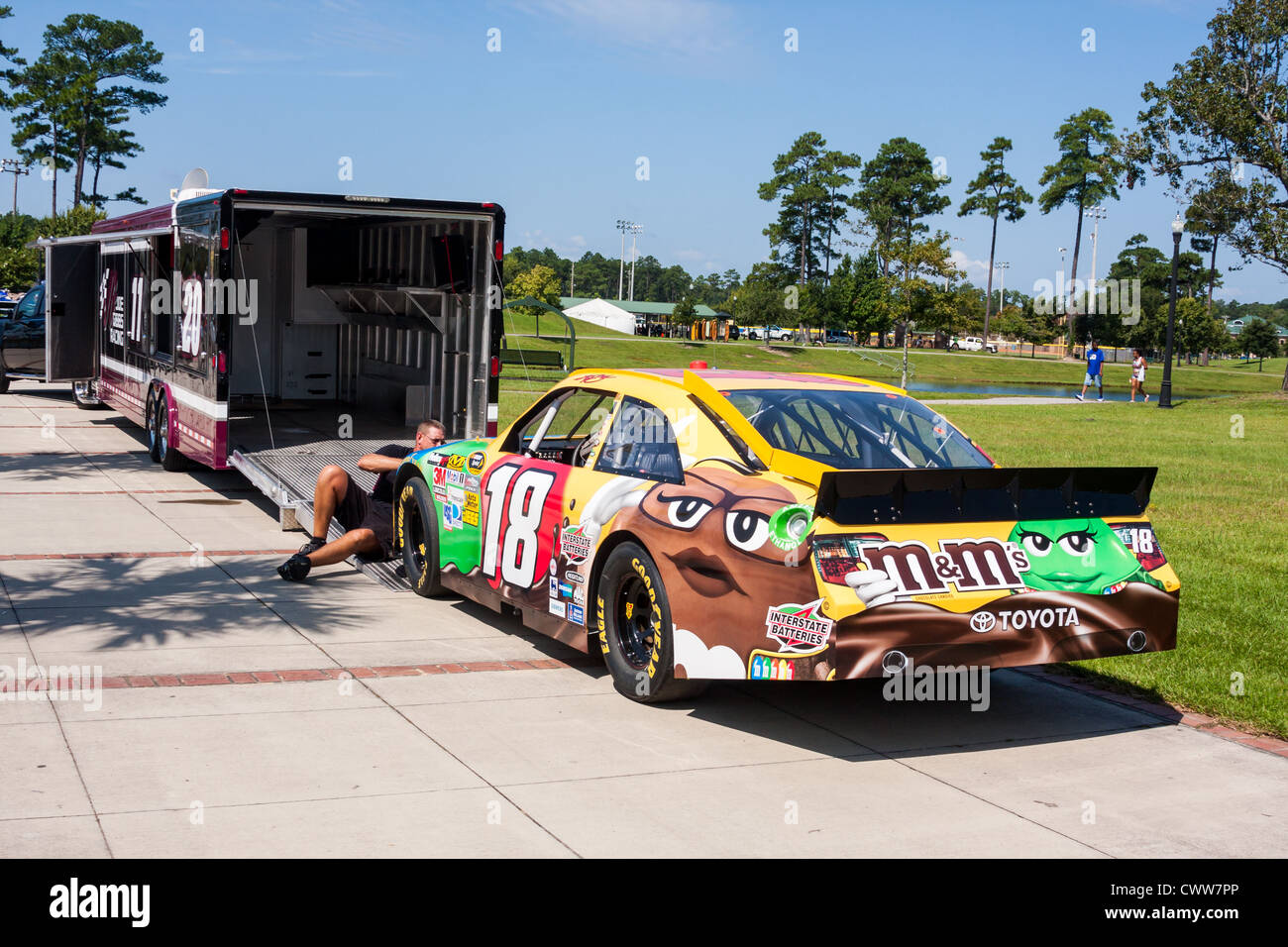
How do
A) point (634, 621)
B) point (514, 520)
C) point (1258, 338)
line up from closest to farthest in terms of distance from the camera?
point (634, 621), point (514, 520), point (1258, 338)

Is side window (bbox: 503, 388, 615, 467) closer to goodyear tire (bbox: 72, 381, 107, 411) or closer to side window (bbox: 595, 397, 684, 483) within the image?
side window (bbox: 595, 397, 684, 483)

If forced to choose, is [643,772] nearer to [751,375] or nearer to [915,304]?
[751,375]

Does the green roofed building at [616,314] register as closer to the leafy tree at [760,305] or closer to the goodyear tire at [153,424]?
the leafy tree at [760,305]

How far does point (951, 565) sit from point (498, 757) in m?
2.14

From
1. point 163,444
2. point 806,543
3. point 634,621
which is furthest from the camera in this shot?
point 163,444

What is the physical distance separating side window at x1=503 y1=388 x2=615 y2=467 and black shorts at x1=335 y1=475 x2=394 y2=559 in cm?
183

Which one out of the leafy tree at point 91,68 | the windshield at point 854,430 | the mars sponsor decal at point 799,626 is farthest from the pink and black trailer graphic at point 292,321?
the leafy tree at point 91,68

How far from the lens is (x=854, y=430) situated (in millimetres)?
6609

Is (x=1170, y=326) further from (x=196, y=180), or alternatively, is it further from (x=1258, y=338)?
(x=1258, y=338)

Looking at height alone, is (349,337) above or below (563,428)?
above

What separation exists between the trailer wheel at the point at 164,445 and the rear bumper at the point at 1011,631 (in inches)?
407

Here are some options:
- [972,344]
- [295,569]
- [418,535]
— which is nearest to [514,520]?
[418,535]

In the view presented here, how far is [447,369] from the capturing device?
13.0 m

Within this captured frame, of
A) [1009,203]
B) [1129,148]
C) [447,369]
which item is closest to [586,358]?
[1129,148]
